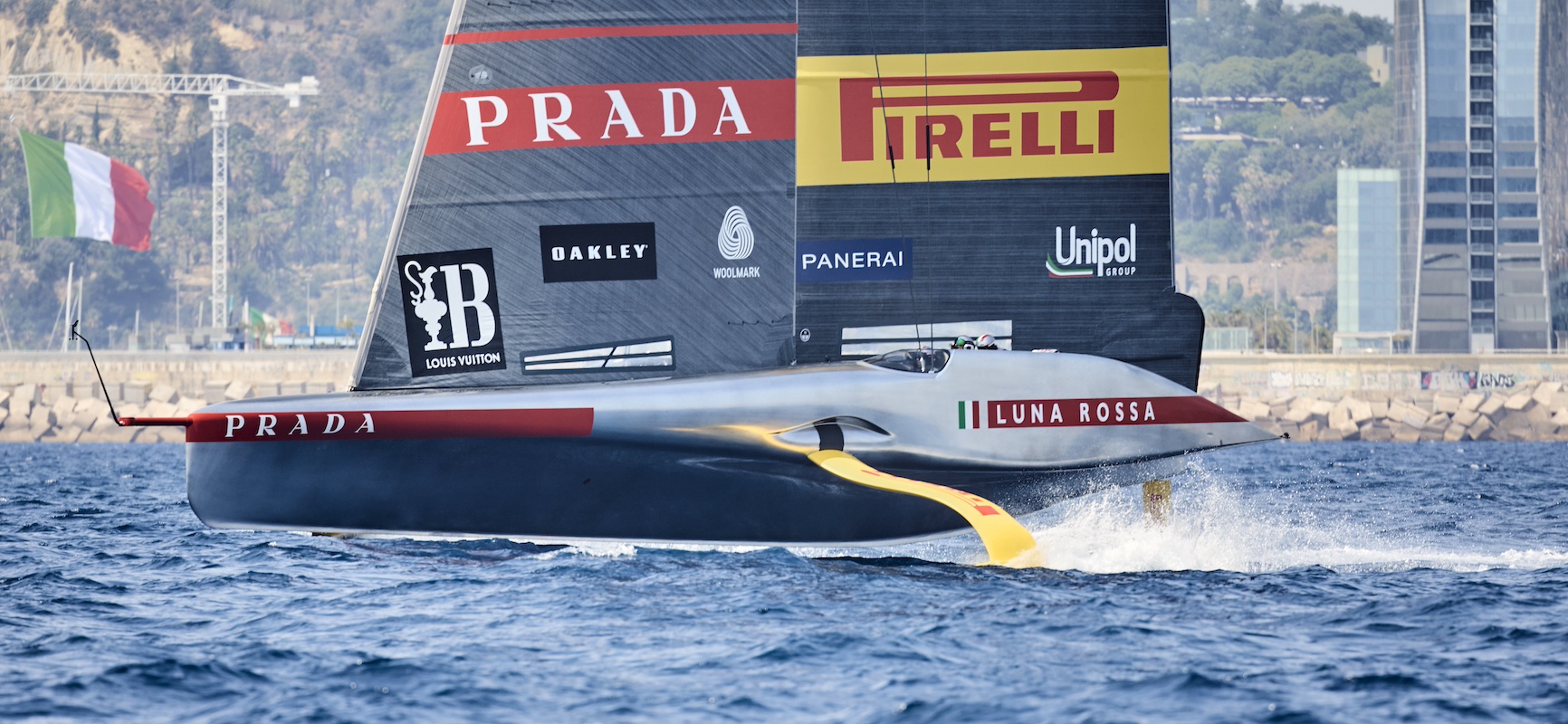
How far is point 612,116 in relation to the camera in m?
8.32

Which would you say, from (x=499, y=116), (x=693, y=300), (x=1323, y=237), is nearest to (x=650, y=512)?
(x=693, y=300)

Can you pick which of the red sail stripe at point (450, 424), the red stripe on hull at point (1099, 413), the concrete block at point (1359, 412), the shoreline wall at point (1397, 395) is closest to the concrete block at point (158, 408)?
the shoreline wall at point (1397, 395)

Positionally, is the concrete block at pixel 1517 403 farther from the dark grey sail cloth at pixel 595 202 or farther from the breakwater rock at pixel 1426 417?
the dark grey sail cloth at pixel 595 202

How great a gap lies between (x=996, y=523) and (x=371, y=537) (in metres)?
3.17

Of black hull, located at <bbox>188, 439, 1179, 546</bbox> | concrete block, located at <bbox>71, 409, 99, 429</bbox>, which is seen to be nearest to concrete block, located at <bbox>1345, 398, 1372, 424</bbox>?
concrete block, located at <bbox>71, 409, 99, 429</bbox>

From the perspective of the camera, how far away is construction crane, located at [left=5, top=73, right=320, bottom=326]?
5634cm

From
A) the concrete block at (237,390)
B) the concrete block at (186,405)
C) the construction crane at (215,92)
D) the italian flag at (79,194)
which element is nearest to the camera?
the italian flag at (79,194)

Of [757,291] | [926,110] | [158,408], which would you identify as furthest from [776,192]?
[158,408]

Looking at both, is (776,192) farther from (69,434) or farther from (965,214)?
(69,434)

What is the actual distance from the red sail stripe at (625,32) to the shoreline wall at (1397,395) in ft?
110

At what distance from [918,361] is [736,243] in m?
1.18

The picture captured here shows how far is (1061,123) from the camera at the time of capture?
8.50 metres

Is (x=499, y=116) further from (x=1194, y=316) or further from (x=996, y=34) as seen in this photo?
(x=1194, y=316)

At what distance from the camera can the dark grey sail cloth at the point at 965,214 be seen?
334 inches
